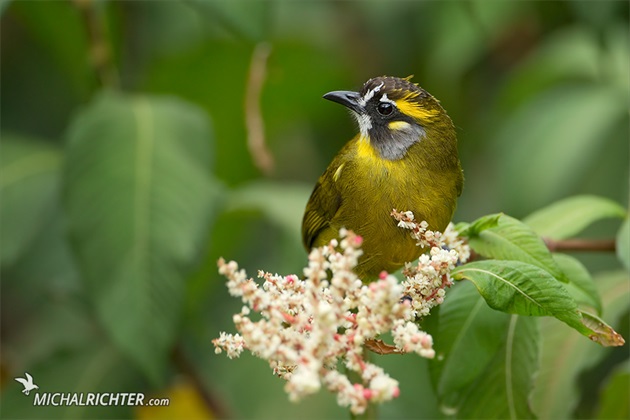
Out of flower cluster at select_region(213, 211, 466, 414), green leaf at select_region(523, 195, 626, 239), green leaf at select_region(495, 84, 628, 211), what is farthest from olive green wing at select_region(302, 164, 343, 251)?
green leaf at select_region(495, 84, 628, 211)

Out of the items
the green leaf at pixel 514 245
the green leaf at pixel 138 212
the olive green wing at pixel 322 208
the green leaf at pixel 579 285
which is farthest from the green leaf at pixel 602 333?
the green leaf at pixel 138 212

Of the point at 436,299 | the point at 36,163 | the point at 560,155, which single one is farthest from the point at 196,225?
the point at 560,155

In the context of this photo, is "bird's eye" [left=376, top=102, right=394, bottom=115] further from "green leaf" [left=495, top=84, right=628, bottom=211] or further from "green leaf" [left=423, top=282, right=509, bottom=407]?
"green leaf" [left=495, top=84, right=628, bottom=211]

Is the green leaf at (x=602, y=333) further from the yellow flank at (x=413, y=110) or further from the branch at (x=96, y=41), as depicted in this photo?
the branch at (x=96, y=41)

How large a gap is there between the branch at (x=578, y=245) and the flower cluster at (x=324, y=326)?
0.93m

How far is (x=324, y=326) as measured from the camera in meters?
1.41

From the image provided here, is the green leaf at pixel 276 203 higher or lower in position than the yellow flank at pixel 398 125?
lower

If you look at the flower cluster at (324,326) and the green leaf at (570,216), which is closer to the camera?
the flower cluster at (324,326)

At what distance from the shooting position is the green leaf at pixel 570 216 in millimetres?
2457

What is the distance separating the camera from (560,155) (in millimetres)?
3789

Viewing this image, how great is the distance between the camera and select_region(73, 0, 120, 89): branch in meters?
3.30

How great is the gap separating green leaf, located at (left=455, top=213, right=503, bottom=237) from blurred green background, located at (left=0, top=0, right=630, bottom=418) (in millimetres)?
728

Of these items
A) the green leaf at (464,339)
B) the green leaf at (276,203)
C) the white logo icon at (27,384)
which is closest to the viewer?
the green leaf at (464,339)

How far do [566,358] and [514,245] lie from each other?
0.77 metres
